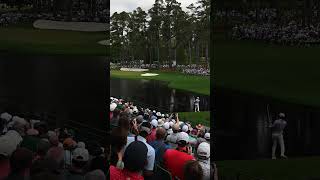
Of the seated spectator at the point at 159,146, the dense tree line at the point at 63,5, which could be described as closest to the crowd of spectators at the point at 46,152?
the seated spectator at the point at 159,146

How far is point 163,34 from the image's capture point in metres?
7.37

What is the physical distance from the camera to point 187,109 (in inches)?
279

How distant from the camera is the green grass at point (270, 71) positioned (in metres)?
5.82

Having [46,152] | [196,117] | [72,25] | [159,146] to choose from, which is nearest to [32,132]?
[46,152]

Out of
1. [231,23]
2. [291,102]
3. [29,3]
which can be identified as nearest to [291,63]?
[291,102]

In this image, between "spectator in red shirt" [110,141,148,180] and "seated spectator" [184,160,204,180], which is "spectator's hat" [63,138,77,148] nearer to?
"spectator in red shirt" [110,141,148,180]

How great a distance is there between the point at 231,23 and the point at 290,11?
29.6 inches

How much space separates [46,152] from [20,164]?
0.65 metres

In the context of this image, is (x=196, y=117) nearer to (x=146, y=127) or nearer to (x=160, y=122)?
(x=160, y=122)

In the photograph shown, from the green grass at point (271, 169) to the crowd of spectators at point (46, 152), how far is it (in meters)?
1.67

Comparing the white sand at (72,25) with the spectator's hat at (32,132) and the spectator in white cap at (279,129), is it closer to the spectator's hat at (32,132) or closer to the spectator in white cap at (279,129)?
the spectator's hat at (32,132)

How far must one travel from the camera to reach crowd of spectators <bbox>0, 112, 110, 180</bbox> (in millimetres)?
4559

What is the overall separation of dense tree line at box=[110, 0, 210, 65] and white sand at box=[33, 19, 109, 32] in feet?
3.72

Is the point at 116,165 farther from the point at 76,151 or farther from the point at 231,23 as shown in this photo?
the point at 231,23
